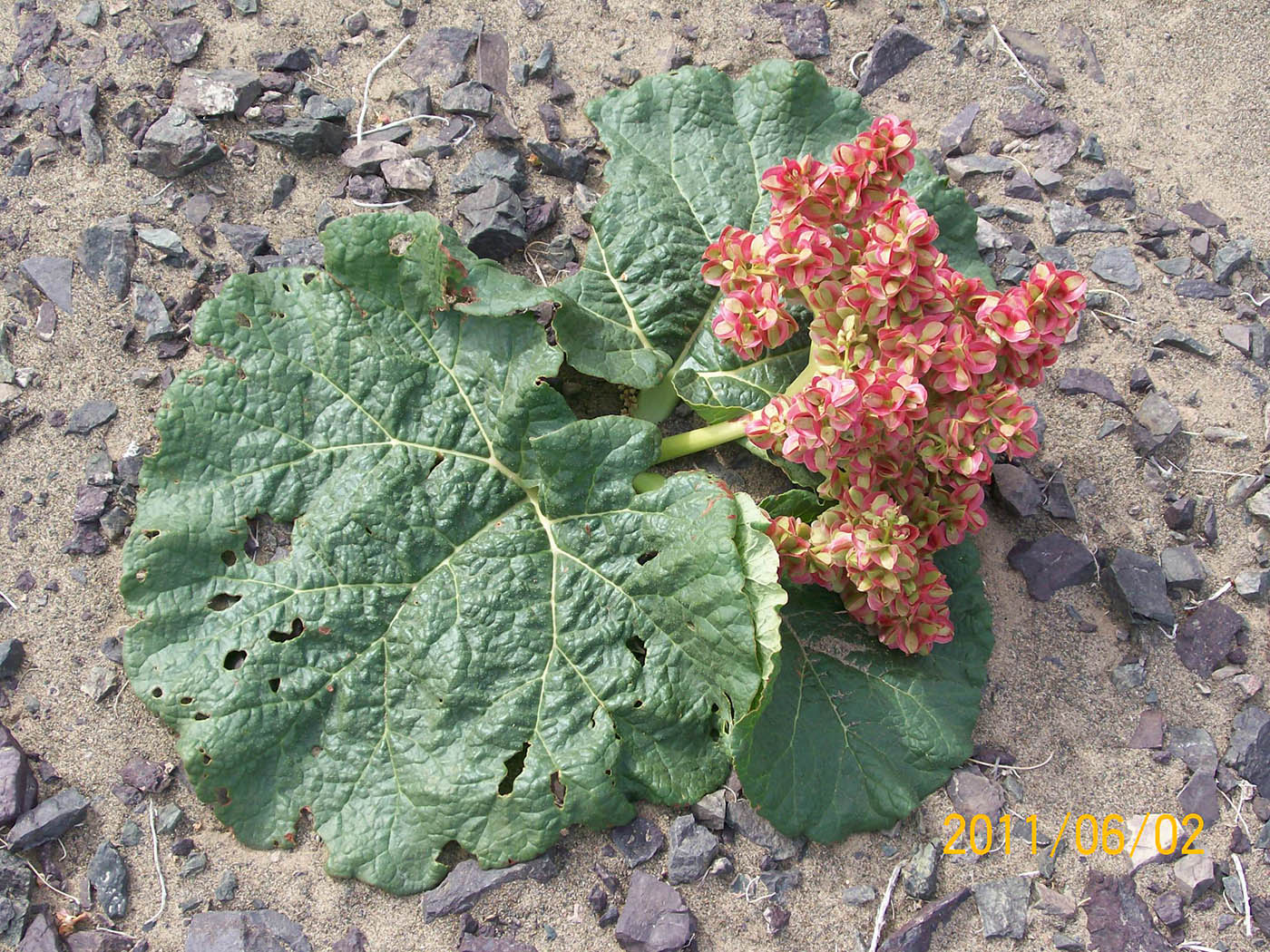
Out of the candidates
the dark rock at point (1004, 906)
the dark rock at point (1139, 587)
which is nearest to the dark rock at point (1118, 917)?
the dark rock at point (1004, 906)

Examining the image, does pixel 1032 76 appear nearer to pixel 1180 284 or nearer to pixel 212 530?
pixel 1180 284

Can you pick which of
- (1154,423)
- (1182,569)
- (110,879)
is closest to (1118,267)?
(1154,423)

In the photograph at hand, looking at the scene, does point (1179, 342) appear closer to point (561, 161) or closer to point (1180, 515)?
point (1180, 515)

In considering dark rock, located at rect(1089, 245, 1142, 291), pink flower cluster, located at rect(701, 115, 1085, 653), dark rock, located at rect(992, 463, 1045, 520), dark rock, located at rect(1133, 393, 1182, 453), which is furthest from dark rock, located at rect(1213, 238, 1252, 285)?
pink flower cluster, located at rect(701, 115, 1085, 653)

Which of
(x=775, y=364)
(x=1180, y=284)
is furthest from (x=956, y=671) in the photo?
(x=1180, y=284)

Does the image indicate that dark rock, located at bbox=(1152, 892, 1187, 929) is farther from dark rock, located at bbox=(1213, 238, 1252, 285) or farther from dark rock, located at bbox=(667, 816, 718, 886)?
dark rock, located at bbox=(1213, 238, 1252, 285)

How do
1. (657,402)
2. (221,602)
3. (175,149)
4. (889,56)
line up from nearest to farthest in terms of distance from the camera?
(221,602), (657,402), (175,149), (889,56)
